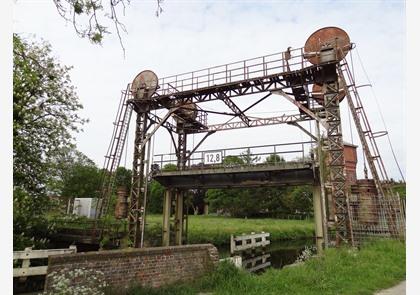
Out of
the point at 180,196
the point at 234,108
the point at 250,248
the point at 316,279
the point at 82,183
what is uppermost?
the point at 234,108

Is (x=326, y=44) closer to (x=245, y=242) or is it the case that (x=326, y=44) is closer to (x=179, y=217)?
(x=245, y=242)

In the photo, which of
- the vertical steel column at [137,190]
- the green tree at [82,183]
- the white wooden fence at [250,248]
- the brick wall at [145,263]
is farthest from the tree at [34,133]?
the green tree at [82,183]

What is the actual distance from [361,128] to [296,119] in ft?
12.9

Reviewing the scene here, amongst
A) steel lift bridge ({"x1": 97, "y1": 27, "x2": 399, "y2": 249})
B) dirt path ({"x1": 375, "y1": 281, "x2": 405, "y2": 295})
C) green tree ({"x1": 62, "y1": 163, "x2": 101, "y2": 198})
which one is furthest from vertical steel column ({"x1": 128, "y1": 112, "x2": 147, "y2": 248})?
green tree ({"x1": 62, "y1": 163, "x2": 101, "y2": 198})

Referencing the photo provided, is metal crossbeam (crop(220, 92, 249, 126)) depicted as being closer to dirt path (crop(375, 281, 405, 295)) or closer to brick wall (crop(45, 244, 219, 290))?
brick wall (crop(45, 244, 219, 290))

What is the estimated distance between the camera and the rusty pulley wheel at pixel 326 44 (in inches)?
570

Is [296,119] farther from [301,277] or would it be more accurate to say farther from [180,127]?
[301,277]

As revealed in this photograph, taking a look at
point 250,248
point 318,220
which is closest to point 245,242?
point 250,248

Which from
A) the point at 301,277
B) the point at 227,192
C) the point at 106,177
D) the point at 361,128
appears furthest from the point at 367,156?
the point at 227,192

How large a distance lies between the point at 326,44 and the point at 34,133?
13.3m

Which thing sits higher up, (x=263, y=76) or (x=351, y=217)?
(x=263, y=76)

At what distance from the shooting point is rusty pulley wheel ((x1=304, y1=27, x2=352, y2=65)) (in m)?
14.5

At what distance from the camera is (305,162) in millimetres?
14961

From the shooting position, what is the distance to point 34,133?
408 inches
